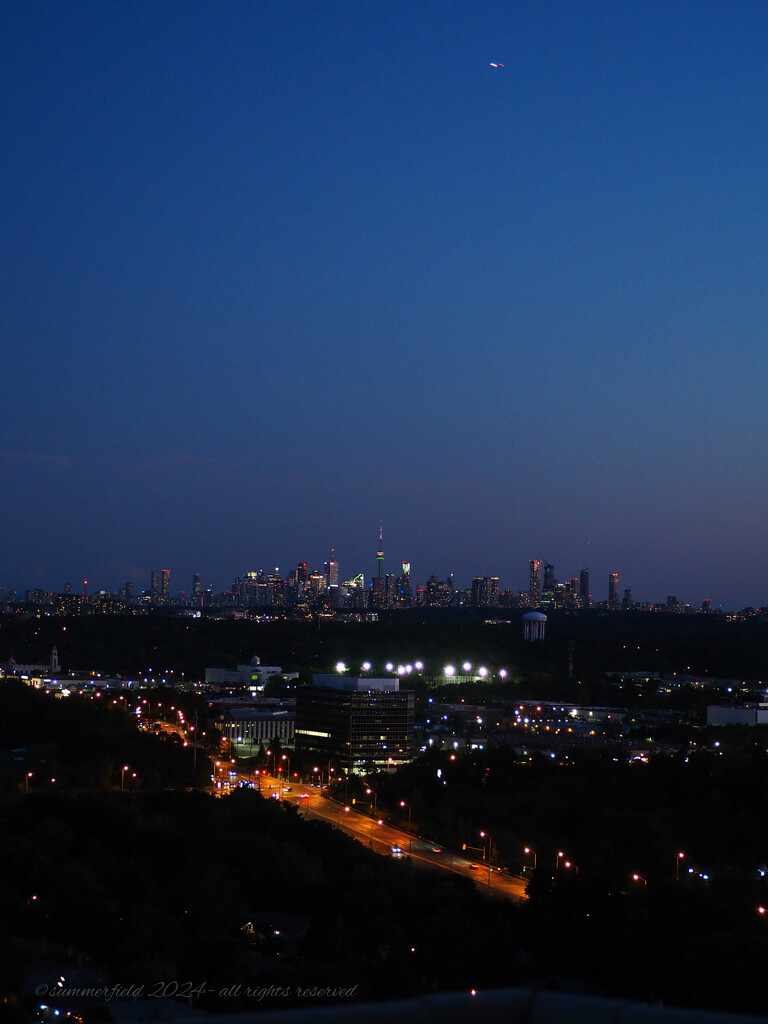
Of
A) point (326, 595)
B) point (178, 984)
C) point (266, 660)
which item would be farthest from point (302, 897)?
point (326, 595)

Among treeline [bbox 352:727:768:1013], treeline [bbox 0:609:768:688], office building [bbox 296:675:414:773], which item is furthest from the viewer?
treeline [bbox 0:609:768:688]

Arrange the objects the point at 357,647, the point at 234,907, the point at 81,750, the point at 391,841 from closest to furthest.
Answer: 1. the point at 234,907
2. the point at 391,841
3. the point at 81,750
4. the point at 357,647

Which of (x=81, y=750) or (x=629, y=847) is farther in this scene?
(x=81, y=750)

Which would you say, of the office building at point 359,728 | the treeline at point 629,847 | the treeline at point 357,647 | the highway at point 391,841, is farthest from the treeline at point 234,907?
the treeline at point 357,647

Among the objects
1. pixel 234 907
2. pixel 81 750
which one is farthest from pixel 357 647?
pixel 234 907

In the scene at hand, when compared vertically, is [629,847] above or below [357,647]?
below

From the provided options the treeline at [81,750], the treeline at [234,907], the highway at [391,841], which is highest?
the treeline at [234,907]

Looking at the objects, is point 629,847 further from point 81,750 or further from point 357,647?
point 357,647

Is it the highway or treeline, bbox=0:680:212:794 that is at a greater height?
treeline, bbox=0:680:212:794

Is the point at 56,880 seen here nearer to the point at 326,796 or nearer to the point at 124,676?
the point at 326,796

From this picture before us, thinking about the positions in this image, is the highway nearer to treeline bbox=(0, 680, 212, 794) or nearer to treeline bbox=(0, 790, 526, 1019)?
treeline bbox=(0, 790, 526, 1019)

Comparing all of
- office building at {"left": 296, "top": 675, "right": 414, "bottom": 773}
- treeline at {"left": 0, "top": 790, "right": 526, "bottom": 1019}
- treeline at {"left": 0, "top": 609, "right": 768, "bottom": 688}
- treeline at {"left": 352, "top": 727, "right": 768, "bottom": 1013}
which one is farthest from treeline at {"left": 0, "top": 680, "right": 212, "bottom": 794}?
treeline at {"left": 0, "top": 609, "right": 768, "bottom": 688}

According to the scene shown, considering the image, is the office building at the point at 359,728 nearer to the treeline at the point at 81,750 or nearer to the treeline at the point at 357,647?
the treeline at the point at 81,750
